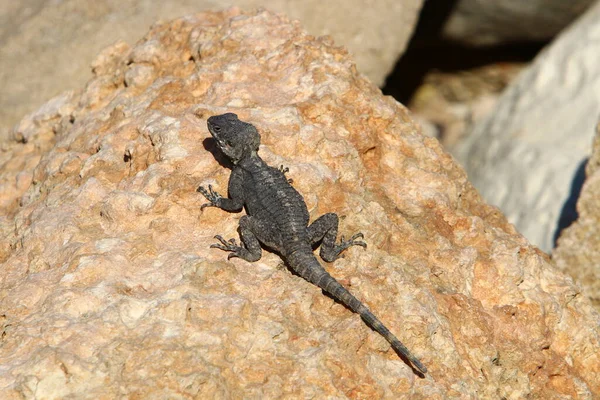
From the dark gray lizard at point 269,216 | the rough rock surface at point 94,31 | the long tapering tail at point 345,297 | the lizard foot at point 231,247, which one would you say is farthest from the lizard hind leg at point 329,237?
the rough rock surface at point 94,31

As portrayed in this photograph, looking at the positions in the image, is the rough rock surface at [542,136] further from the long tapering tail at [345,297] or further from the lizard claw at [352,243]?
the long tapering tail at [345,297]

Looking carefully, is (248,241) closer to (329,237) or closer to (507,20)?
(329,237)

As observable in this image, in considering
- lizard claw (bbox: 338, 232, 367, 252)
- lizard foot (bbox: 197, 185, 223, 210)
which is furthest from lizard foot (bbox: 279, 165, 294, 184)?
lizard claw (bbox: 338, 232, 367, 252)

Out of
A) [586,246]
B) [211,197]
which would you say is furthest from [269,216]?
[586,246]

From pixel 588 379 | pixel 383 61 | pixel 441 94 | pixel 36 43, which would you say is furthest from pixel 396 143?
pixel 441 94

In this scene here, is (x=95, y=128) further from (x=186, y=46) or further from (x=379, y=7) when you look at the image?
(x=379, y=7)

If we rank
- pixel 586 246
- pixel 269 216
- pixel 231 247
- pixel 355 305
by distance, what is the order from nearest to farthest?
pixel 355 305 < pixel 231 247 < pixel 269 216 < pixel 586 246
